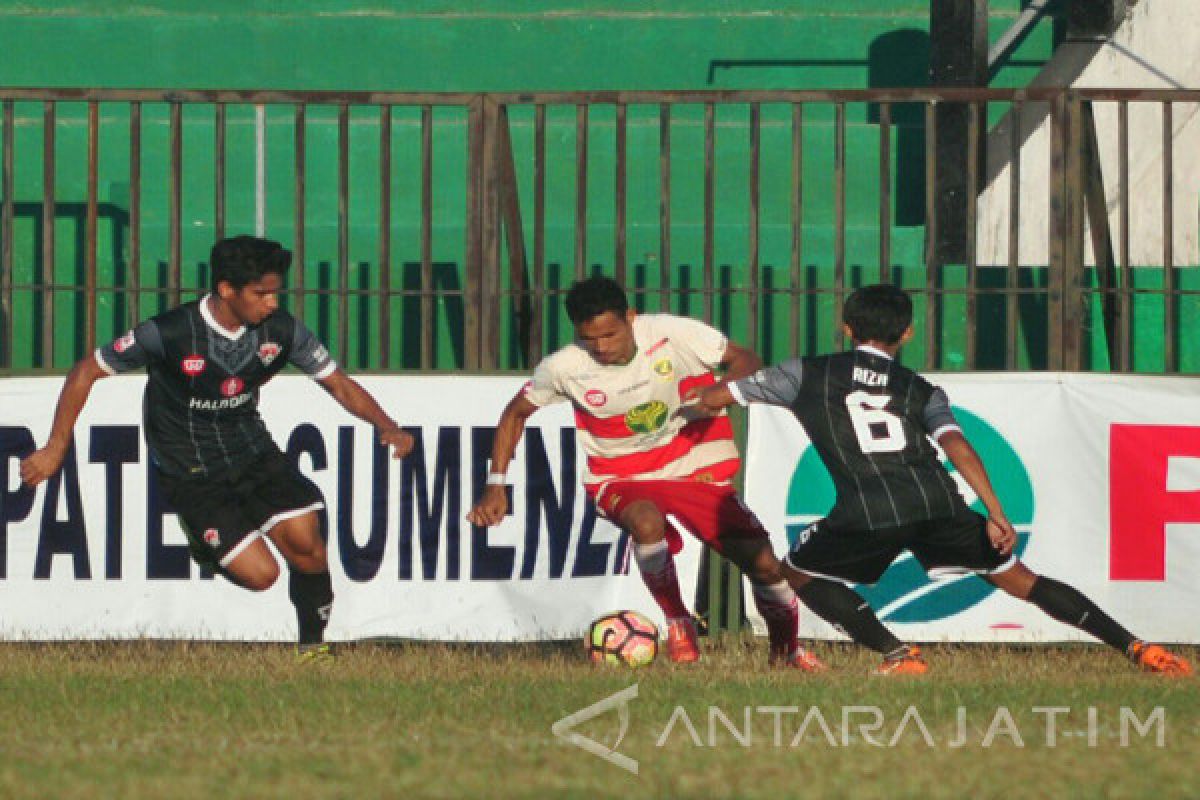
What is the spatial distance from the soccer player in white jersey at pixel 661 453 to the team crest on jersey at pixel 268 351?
3.31ft

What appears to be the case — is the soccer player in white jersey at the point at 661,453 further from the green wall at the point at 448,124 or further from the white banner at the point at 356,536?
the green wall at the point at 448,124

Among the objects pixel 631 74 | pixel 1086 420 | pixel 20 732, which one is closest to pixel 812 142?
pixel 631 74

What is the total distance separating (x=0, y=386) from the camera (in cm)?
1080

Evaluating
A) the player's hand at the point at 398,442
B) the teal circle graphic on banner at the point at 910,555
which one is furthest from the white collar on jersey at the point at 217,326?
the teal circle graphic on banner at the point at 910,555

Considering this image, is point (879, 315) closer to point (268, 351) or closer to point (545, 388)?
point (545, 388)

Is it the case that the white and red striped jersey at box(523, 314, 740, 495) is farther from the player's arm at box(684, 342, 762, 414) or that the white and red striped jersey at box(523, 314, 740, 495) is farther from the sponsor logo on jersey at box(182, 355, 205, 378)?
the sponsor logo on jersey at box(182, 355, 205, 378)

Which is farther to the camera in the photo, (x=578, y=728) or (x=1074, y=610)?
(x=1074, y=610)

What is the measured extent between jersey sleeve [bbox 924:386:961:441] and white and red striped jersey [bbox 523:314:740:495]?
106 centimetres

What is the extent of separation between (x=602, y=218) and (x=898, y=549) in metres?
6.93

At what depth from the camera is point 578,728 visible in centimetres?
712

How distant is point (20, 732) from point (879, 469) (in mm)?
3535

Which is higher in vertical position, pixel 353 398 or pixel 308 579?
pixel 353 398

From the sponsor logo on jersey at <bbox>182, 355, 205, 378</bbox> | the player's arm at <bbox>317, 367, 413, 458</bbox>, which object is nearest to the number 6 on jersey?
the player's arm at <bbox>317, 367, 413, 458</bbox>

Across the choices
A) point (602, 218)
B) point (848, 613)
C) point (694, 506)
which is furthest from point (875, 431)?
point (602, 218)
